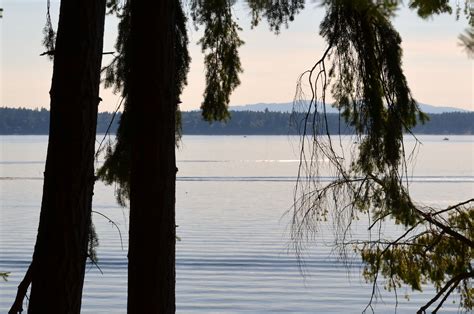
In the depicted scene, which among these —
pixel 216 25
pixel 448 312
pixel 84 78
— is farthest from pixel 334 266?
pixel 84 78

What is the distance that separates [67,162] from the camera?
12.5 ft

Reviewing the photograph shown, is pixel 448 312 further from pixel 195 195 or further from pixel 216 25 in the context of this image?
pixel 195 195

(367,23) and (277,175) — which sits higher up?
(367,23)

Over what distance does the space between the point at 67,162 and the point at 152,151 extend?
531 mm

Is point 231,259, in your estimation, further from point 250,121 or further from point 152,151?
point 250,121

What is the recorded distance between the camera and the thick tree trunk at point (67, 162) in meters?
3.82

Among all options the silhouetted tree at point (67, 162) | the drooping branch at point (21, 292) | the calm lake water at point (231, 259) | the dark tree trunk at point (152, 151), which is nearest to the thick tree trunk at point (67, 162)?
the silhouetted tree at point (67, 162)

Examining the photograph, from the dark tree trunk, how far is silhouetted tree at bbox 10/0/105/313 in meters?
0.43

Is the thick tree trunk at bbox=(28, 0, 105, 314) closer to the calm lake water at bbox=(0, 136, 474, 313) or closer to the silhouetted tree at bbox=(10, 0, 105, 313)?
the silhouetted tree at bbox=(10, 0, 105, 313)

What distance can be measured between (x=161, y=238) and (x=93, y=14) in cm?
104

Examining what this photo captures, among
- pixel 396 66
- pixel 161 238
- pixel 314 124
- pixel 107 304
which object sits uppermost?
pixel 396 66

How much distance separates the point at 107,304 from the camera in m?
12.6

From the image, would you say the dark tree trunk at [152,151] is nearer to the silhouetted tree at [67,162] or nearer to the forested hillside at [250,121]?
the silhouetted tree at [67,162]

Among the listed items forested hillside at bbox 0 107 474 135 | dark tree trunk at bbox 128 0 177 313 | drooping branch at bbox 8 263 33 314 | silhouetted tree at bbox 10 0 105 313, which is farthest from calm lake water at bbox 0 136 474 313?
forested hillside at bbox 0 107 474 135
